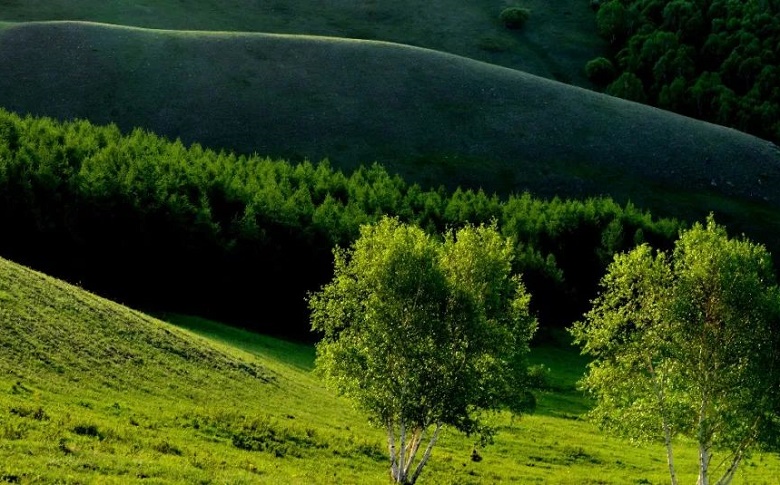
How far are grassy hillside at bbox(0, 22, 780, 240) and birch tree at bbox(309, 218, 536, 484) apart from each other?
10061 cm

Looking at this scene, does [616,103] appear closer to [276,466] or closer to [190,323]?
[190,323]

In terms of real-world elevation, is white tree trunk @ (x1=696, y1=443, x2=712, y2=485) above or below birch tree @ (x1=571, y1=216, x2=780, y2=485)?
below

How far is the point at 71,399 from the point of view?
3825 centimetres

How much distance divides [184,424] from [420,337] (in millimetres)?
12420

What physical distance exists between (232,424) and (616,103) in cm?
13990

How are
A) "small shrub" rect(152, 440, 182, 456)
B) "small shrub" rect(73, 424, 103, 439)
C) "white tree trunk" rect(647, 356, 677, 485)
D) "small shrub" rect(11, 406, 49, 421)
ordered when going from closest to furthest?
"small shrub" rect(11, 406, 49, 421)
"small shrub" rect(73, 424, 103, 439)
"small shrub" rect(152, 440, 182, 456)
"white tree trunk" rect(647, 356, 677, 485)

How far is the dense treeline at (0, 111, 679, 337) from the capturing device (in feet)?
306

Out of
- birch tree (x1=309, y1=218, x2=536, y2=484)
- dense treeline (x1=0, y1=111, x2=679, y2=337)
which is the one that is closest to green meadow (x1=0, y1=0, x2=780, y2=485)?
dense treeline (x1=0, y1=111, x2=679, y2=337)

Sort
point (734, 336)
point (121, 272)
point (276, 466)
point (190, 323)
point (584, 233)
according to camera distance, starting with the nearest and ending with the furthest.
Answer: point (276, 466)
point (734, 336)
point (190, 323)
point (121, 272)
point (584, 233)

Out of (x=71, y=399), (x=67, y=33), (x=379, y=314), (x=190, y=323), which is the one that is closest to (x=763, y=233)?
(x=190, y=323)

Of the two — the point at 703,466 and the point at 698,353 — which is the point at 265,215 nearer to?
the point at 698,353

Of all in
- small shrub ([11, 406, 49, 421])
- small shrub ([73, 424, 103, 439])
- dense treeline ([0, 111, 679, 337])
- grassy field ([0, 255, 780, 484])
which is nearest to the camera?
grassy field ([0, 255, 780, 484])

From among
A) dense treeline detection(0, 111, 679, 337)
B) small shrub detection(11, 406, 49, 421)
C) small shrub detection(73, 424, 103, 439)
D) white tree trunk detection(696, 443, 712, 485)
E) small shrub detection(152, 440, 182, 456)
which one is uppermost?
small shrub detection(11, 406, 49, 421)

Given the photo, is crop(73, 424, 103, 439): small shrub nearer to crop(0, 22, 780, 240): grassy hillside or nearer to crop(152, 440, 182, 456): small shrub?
crop(152, 440, 182, 456): small shrub
